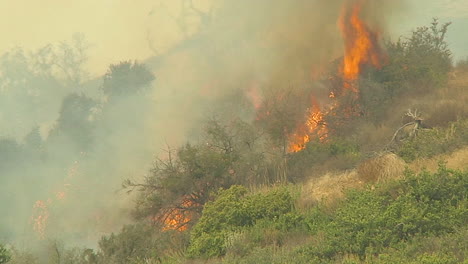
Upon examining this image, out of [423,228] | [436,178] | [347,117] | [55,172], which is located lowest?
[423,228]

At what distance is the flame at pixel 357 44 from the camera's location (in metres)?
33.1

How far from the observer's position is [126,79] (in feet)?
218

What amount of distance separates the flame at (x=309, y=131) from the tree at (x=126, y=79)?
38.0 metres

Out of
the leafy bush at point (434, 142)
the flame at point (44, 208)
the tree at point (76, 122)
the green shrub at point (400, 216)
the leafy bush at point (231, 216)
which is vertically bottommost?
the green shrub at point (400, 216)

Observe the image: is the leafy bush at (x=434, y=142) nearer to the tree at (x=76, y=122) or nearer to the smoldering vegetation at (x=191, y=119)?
the smoldering vegetation at (x=191, y=119)

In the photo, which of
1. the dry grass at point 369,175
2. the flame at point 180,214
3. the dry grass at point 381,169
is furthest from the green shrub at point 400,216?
the flame at point 180,214

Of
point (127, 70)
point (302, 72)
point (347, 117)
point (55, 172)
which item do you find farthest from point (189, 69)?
point (347, 117)

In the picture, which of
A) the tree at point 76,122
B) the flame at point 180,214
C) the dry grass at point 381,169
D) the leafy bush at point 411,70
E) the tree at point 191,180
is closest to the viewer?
the dry grass at point 381,169

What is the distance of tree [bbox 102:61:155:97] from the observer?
66.4 meters

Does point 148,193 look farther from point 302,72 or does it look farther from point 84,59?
point 84,59

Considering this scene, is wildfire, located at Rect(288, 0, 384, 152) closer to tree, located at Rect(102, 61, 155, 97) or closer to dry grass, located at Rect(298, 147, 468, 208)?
dry grass, located at Rect(298, 147, 468, 208)

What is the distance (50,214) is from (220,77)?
22083 millimetres

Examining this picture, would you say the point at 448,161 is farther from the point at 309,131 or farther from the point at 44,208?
the point at 44,208

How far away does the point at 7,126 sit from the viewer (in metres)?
81.3
